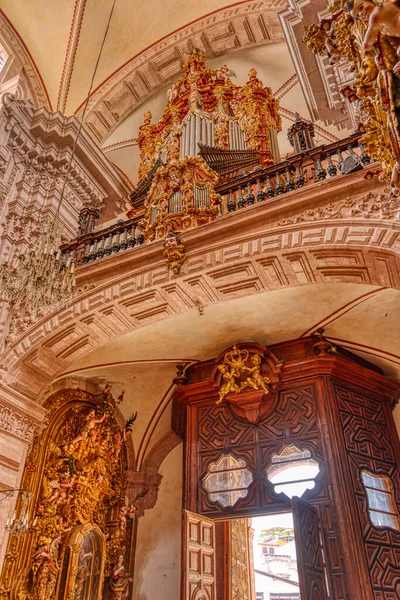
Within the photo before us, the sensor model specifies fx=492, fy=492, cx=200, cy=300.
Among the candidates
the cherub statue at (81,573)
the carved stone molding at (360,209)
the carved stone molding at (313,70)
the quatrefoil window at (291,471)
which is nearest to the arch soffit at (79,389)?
the cherub statue at (81,573)

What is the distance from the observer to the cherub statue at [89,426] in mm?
7965

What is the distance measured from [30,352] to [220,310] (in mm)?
2749

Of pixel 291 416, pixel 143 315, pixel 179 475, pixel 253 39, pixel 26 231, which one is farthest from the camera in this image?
pixel 253 39

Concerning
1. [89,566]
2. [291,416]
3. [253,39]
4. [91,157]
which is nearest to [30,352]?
[89,566]

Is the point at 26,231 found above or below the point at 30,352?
above

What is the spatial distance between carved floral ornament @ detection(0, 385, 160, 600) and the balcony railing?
255cm

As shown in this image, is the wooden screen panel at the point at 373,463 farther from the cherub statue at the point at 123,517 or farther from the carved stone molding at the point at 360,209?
the cherub statue at the point at 123,517

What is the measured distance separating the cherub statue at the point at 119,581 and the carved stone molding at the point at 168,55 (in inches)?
374

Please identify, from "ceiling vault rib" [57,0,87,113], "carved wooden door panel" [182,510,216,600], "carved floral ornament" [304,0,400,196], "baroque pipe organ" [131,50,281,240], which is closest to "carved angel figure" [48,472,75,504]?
"carved wooden door panel" [182,510,216,600]

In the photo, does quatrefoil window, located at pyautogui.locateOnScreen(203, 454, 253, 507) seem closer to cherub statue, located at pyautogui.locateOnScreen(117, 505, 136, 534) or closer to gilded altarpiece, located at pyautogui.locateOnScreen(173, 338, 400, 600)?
gilded altarpiece, located at pyautogui.locateOnScreen(173, 338, 400, 600)

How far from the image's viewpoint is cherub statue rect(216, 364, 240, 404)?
7.58 meters

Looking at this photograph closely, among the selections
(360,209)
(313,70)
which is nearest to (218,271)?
(360,209)

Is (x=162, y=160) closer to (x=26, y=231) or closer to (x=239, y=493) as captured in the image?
(x=26, y=231)

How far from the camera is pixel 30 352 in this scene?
675 cm
